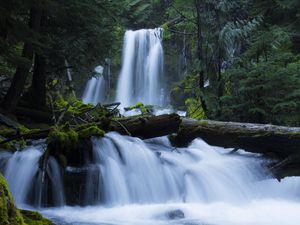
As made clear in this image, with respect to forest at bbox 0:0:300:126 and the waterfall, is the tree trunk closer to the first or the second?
forest at bbox 0:0:300:126

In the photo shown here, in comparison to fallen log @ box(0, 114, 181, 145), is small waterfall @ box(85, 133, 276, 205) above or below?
below

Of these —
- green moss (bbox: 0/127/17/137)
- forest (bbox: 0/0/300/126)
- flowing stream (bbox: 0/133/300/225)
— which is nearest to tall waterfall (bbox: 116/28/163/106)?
forest (bbox: 0/0/300/126)

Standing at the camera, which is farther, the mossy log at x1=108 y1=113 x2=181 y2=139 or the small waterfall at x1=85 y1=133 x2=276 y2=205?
the mossy log at x1=108 y1=113 x2=181 y2=139

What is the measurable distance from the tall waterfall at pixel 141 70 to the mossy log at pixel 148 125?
1530 centimetres

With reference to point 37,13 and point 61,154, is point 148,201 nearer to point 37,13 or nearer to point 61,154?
point 61,154

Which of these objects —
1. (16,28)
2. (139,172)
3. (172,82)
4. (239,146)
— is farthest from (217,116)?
(172,82)

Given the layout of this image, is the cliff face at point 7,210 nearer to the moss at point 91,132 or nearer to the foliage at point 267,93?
the moss at point 91,132

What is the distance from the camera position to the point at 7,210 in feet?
8.79

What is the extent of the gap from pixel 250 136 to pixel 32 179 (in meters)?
3.93

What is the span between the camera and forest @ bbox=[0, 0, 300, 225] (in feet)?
20.5

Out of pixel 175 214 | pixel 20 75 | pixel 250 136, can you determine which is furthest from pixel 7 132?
pixel 250 136

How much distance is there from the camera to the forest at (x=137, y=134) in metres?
6.25

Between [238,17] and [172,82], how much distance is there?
35.9 ft

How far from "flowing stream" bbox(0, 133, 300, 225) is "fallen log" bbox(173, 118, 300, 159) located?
35 centimetres
